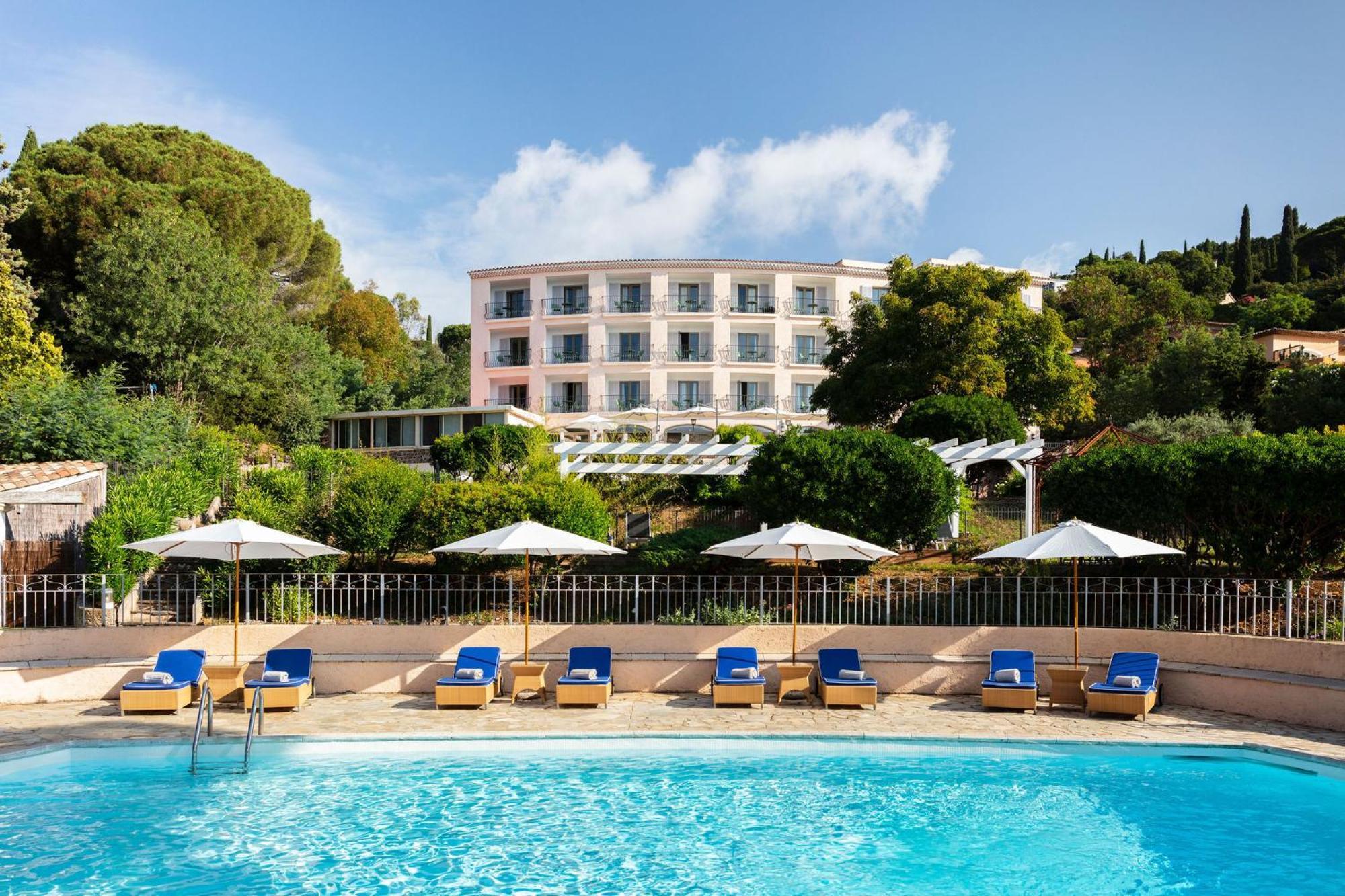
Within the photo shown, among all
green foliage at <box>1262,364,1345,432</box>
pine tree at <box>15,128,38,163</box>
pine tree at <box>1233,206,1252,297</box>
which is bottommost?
green foliage at <box>1262,364,1345,432</box>

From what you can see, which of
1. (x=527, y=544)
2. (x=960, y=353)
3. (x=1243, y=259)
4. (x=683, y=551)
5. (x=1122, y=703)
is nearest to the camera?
(x=1122, y=703)

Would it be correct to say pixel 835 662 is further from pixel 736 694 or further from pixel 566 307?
pixel 566 307

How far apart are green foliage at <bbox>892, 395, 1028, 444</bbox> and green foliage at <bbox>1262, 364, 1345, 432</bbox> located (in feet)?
40.6

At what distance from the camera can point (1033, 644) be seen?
49.0 feet

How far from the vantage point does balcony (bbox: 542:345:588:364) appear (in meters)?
55.9

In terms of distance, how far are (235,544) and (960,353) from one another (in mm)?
23079

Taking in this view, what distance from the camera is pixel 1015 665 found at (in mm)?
14242

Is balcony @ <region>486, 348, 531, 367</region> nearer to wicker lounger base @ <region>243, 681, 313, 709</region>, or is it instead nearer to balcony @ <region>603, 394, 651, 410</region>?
balcony @ <region>603, 394, 651, 410</region>

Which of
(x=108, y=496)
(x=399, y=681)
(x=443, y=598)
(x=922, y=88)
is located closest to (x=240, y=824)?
(x=399, y=681)

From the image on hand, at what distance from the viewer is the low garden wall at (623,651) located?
1401cm

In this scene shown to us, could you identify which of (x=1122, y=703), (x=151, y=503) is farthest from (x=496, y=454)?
(x=1122, y=703)

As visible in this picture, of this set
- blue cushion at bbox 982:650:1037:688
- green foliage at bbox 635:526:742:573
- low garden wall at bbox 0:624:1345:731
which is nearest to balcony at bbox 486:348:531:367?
green foliage at bbox 635:526:742:573

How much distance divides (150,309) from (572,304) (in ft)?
85.3

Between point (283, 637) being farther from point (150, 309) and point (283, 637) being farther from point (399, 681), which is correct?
point (150, 309)
